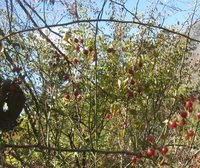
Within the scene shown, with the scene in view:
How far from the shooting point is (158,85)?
15.1 ft

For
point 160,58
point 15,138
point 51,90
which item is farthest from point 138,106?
point 51,90

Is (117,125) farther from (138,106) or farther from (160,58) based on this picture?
(160,58)

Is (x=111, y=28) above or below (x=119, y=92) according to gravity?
above

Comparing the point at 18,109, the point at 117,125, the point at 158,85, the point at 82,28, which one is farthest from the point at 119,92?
the point at 18,109

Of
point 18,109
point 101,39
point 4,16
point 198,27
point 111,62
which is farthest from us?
point 101,39

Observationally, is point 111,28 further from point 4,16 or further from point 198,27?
point 4,16

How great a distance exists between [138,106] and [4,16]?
6.12 ft

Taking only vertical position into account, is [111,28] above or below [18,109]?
above

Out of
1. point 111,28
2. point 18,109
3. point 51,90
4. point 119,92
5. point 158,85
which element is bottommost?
point 18,109

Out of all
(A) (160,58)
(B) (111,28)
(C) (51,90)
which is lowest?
(C) (51,90)

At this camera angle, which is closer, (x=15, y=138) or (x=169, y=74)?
(x=15, y=138)

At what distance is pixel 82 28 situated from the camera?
4.69 metres

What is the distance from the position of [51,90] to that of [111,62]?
1601 mm

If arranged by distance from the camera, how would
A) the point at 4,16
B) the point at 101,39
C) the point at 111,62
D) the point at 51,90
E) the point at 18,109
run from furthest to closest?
the point at 101,39 < the point at 111,62 < the point at 4,16 < the point at 51,90 < the point at 18,109
